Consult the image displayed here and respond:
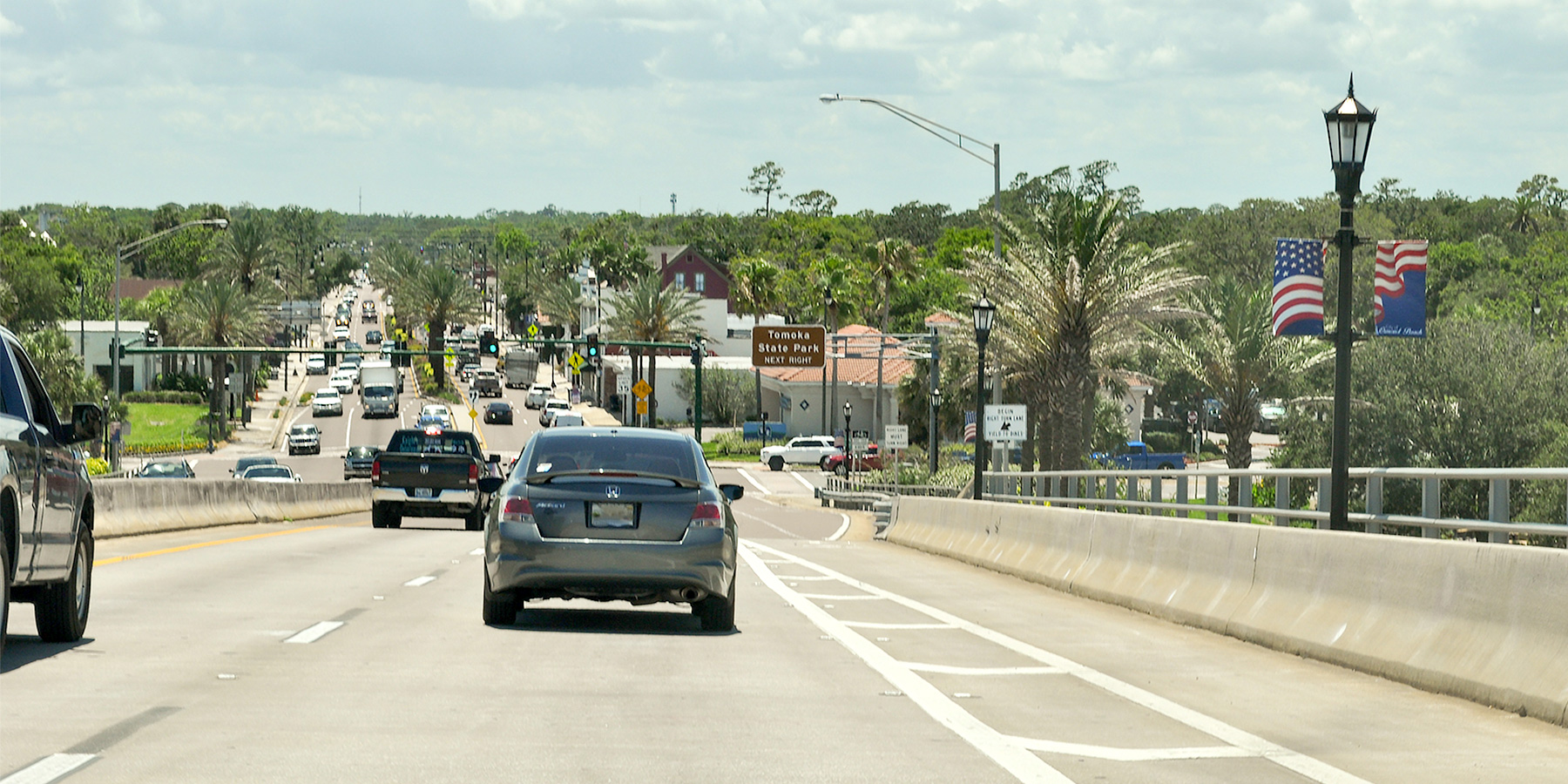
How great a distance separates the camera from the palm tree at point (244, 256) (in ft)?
415

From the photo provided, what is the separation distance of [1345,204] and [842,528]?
35359 mm

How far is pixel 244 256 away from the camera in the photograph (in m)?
127

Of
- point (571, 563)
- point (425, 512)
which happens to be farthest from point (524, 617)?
point (425, 512)

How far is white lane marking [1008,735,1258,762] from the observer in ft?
26.4

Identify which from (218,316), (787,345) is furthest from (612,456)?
(218,316)

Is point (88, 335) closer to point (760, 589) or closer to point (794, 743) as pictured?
point (760, 589)

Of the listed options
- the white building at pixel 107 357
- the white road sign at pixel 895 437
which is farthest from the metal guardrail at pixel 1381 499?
the white building at pixel 107 357

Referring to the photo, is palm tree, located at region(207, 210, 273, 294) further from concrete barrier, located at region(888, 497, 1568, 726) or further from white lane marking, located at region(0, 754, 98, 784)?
white lane marking, located at region(0, 754, 98, 784)

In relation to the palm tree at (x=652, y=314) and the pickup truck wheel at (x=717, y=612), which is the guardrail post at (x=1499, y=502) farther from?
the palm tree at (x=652, y=314)

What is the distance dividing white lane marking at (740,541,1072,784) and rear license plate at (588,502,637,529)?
1793 mm

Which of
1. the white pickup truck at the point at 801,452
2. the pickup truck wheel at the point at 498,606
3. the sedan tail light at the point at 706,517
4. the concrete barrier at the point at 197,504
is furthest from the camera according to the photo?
the white pickup truck at the point at 801,452

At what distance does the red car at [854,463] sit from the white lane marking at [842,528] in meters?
17.2

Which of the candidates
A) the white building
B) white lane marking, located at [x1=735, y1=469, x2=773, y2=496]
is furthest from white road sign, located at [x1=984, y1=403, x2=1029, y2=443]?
the white building

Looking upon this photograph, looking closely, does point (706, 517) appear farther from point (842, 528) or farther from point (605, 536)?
point (842, 528)
